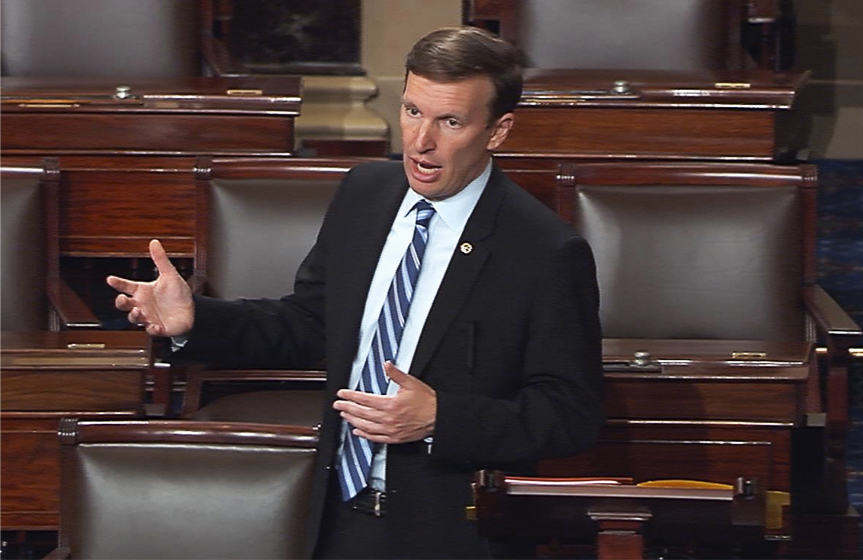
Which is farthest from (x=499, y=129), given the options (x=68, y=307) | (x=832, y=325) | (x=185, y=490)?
(x=68, y=307)

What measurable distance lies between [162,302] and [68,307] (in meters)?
0.45

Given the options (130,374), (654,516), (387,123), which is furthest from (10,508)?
(387,123)

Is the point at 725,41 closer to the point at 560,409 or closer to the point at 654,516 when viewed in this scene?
the point at 560,409

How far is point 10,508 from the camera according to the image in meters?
1.10

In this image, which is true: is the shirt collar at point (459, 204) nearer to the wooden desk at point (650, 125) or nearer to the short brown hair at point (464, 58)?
the short brown hair at point (464, 58)

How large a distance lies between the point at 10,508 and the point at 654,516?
63 centimetres

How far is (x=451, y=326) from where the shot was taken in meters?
0.82

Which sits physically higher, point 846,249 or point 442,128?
point 442,128

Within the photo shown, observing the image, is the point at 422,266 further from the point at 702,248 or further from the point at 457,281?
the point at 702,248

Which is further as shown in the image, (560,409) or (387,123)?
(387,123)

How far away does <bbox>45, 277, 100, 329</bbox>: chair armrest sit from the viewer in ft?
4.09

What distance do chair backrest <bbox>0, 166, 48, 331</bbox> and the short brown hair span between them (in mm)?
565

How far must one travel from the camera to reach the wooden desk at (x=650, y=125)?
1.38 m

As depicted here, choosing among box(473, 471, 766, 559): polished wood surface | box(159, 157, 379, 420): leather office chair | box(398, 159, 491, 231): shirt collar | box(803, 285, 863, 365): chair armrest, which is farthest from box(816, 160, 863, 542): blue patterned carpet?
box(473, 471, 766, 559): polished wood surface
